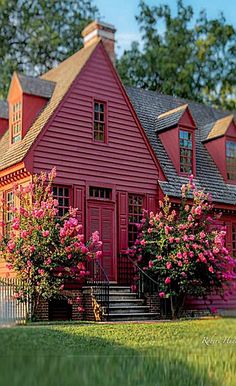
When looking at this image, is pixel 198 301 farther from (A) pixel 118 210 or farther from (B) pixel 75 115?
(B) pixel 75 115

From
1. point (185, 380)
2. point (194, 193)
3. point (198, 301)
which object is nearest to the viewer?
point (185, 380)

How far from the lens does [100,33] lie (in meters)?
22.3

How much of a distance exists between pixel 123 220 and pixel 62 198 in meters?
2.22

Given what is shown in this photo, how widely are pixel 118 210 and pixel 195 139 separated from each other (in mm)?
6355

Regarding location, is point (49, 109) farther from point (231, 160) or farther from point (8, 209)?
point (231, 160)

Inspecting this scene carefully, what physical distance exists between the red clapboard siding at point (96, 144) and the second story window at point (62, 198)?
11.2 inches

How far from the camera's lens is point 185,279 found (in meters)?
18.0

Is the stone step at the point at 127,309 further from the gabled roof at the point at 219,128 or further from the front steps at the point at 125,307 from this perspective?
the gabled roof at the point at 219,128

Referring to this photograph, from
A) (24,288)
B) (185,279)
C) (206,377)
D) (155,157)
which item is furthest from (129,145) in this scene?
(206,377)

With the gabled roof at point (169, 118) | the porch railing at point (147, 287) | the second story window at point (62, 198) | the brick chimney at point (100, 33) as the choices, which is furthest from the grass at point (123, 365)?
the brick chimney at point (100, 33)

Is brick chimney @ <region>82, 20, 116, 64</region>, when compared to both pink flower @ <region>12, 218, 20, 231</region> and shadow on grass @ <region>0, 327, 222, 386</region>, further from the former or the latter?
shadow on grass @ <region>0, 327, 222, 386</region>

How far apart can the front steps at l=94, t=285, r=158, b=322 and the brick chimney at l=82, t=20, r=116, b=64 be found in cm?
862

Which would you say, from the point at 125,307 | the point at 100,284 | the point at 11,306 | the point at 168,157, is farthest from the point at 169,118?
the point at 11,306

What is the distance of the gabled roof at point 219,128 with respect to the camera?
23.8 meters
